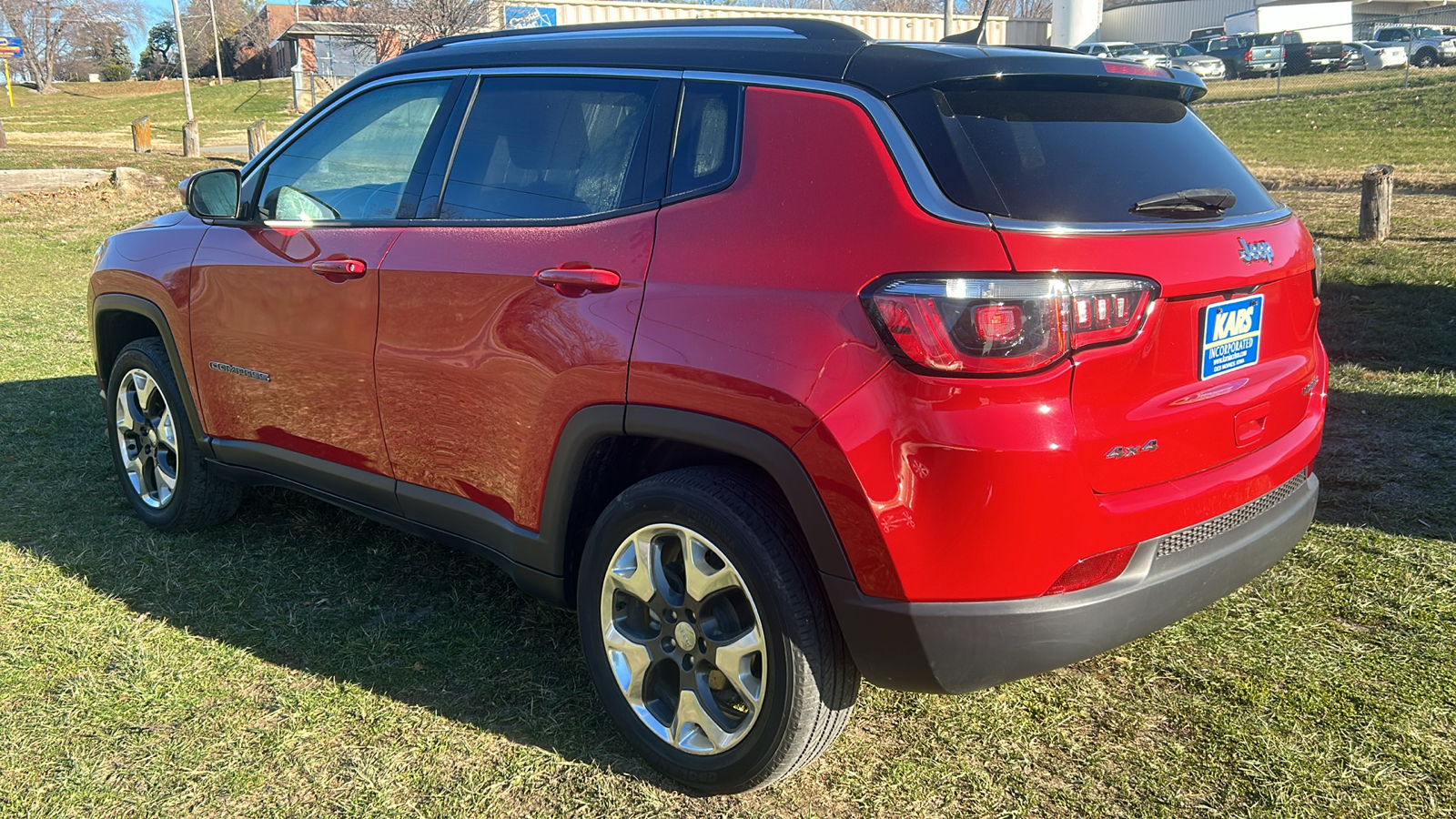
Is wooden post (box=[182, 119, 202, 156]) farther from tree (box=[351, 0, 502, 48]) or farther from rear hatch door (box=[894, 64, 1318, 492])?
rear hatch door (box=[894, 64, 1318, 492])

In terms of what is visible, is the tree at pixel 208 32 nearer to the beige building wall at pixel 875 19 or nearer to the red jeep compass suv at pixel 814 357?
the beige building wall at pixel 875 19

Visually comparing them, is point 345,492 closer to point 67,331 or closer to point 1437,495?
point 1437,495

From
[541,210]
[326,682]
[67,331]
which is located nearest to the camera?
[541,210]

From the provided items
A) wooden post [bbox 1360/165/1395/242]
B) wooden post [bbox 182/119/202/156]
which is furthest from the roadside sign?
wooden post [bbox 1360/165/1395/242]

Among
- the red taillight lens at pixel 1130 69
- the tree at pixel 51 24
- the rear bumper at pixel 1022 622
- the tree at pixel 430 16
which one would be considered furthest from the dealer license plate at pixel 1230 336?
the tree at pixel 51 24

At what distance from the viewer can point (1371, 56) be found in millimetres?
34750

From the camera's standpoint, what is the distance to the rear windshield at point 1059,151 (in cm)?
230

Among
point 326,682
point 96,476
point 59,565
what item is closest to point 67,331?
point 96,476

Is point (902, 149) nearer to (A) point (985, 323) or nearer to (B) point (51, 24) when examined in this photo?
(A) point (985, 323)

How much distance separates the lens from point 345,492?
11.8ft

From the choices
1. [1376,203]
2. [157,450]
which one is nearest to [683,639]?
A: [157,450]

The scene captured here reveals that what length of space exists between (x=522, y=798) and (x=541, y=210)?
150 cm

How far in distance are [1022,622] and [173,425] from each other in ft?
11.2

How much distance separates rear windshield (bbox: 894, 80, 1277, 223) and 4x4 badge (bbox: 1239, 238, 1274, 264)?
0.10 meters
